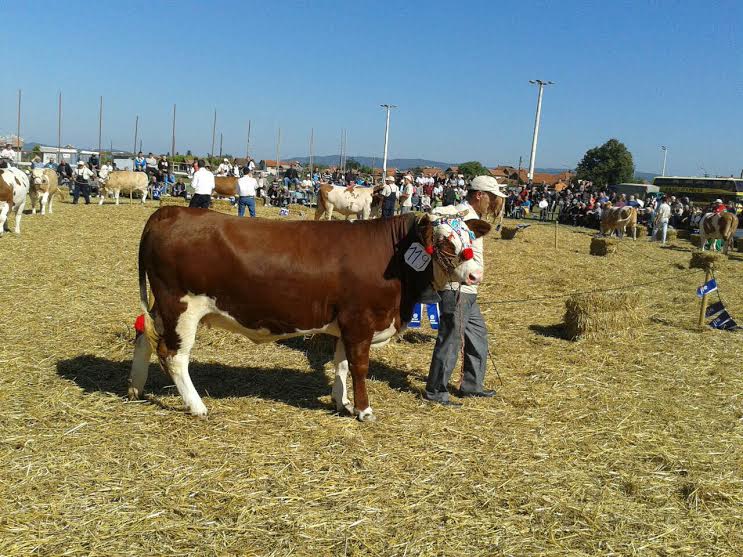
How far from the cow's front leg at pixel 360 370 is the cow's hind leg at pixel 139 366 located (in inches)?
63.5

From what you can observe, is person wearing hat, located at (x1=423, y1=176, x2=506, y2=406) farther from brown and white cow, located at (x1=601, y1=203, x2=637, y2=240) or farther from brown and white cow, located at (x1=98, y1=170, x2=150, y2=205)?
brown and white cow, located at (x1=98, y1=170, x2=150, y2=205)

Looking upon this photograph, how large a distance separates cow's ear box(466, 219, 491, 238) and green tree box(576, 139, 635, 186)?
281 feet

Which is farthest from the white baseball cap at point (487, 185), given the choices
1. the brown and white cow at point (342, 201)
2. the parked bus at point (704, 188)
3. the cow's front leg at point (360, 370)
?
the parked bus at point (704, 188)

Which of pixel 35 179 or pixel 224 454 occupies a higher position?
pixel 35 179

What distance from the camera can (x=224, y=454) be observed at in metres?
4.34

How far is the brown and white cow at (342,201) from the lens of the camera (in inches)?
786

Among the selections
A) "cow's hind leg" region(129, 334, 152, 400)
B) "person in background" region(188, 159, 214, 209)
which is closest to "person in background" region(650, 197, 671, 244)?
"person in background" region(188, 159, 214, 209)

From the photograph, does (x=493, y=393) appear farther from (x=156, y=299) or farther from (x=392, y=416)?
(x=156, y=299)

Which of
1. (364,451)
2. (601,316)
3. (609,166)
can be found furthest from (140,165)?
(609,166)

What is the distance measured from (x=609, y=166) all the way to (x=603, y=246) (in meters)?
77.9

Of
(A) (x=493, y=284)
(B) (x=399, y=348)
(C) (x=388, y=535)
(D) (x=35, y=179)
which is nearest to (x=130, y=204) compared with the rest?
(D) (x=35, y=179)

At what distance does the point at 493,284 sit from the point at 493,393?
592cm

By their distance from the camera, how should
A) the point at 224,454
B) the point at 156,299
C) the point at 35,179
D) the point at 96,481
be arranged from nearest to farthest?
the point at 96,481
the point at 224,454
the point at 156,299
the point at 35,179

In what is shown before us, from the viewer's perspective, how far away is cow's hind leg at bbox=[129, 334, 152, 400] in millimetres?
5109
